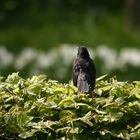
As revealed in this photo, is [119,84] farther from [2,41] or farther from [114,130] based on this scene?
[2,41]

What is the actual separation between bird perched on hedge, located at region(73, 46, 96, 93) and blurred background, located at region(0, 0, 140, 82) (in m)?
6.58

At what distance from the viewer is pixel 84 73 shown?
486 centimetres

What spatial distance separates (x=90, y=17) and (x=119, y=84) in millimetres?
9816

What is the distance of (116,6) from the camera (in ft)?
49.3

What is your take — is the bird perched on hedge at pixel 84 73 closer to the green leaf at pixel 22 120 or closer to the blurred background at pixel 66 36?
the green leaf at pixel 22 120

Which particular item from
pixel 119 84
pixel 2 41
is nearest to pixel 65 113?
pixel 119 84

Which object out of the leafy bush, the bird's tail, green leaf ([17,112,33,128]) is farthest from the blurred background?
green leaf ([17,112,33,128])

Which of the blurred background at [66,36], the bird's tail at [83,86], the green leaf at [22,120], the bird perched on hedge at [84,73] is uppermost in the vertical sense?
the blurred background at [66,36]

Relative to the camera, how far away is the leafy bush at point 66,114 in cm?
402

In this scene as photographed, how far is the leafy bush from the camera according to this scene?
402cm

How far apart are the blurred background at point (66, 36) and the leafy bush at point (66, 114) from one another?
286 inches

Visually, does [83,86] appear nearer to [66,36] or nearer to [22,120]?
[22,120]

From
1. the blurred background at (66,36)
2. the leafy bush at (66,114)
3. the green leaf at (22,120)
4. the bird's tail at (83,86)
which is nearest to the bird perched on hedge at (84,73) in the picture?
the bird's tail at (83,86)

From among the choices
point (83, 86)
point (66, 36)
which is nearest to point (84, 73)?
point (83, 86)
